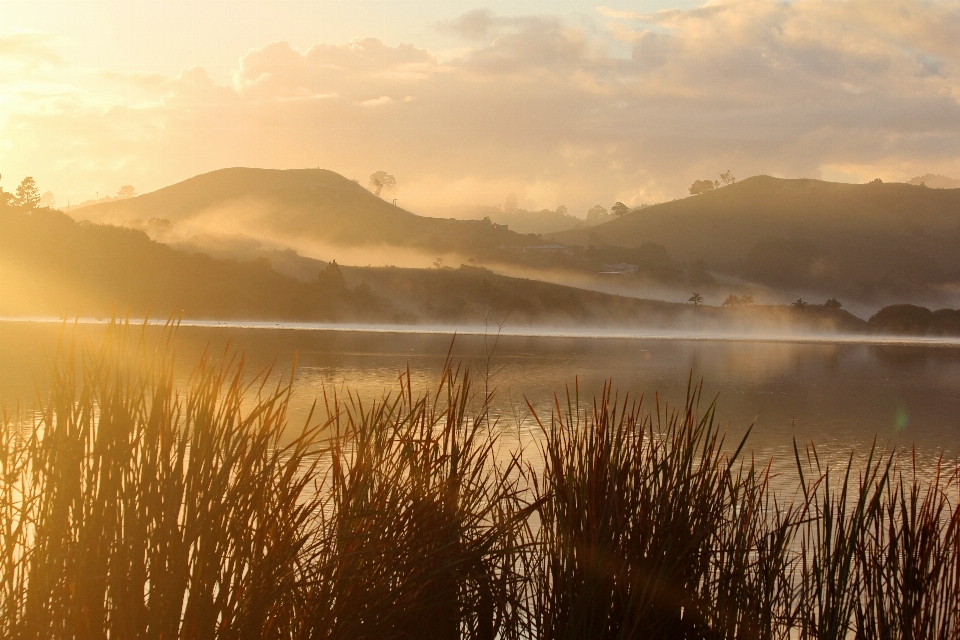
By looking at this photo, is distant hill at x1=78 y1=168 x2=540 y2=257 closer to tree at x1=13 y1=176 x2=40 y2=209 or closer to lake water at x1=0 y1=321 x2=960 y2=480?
tree at x1=13 y1=176 x2=40 y2=209

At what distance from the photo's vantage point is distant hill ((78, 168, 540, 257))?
14638 cm

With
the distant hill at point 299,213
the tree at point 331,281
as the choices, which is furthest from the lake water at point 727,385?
the distant hill at point 299,213

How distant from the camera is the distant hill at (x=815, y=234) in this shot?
441 ft

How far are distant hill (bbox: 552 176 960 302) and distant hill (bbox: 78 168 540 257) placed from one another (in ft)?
68.1

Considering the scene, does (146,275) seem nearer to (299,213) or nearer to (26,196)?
(26,196)

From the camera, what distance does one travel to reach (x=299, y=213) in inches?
6649

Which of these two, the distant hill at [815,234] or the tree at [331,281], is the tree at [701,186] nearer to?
the distant hill at [815,234]

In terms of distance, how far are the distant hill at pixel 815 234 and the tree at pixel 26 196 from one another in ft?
264

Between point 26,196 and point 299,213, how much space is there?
76517 millimetres

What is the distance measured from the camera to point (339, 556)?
10.5ft

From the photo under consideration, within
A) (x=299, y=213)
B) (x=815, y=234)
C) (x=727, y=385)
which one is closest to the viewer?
(x=727, y=385)

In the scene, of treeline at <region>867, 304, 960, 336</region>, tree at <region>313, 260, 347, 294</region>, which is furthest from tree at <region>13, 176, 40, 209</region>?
treeline at <region>867, 304, 960, 336</region>

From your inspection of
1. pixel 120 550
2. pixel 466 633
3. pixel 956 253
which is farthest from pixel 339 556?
pixel 956 253

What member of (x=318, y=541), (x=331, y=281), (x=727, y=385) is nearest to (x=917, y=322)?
(x=331, y=281)
